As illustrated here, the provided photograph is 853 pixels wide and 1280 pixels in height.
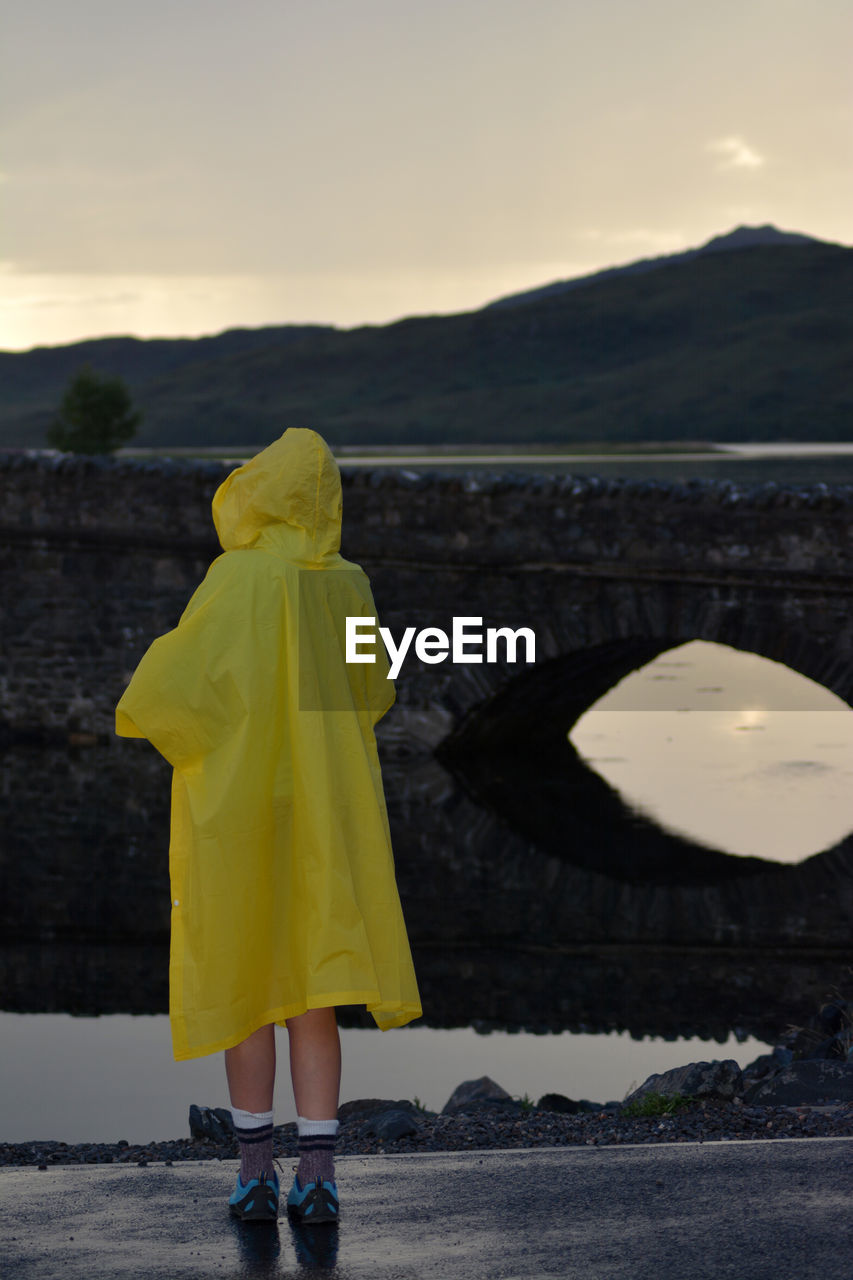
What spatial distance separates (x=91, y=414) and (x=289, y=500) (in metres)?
80.2

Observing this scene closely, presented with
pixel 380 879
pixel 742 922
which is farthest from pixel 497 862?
pixel 380 879

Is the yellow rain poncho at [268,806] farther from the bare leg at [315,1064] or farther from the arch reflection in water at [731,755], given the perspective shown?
the arch reflection in water at [731,755]

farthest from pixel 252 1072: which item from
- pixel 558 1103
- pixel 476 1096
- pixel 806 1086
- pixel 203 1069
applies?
pixel 203 1069

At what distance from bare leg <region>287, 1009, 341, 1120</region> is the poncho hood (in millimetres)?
1060

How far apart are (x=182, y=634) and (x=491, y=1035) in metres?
4.68

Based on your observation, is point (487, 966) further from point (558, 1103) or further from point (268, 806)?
point (268, 806)

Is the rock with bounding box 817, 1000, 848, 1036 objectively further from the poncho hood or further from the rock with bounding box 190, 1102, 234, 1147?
the poncho hood

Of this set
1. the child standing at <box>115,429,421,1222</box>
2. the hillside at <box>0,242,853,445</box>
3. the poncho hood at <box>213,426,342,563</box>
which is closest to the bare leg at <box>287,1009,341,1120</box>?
the child standing at <box>115,429,421,1222</box>

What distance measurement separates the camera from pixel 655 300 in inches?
5640

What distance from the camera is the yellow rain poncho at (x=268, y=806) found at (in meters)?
3.62

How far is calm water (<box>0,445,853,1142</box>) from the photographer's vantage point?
7129 mm

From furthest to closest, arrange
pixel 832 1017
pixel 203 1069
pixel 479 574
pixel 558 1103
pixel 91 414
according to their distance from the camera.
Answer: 1. pixel 91 414
2. pixel 479 574
3. pixel 832 1017
4. pixel 203 1069
5. pixel 558 1103

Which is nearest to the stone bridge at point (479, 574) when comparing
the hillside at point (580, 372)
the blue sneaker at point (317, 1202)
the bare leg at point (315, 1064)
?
the bare leg at point (315, 1064)

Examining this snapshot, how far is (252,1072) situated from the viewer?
3.74m
